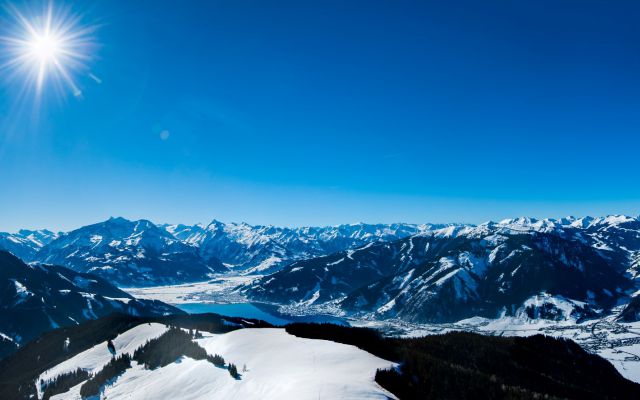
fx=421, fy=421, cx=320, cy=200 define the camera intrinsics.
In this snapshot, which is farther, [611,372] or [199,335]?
[611,372]

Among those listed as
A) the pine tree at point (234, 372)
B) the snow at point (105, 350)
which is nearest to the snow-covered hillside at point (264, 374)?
the pine tree at point (234, 372)

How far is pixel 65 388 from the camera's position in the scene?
324ft

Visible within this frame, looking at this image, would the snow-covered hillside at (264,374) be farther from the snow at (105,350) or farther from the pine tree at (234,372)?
the snow at (105,350)

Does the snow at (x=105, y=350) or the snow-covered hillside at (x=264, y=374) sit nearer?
the snow-covered hillside at (x=264, y=374)

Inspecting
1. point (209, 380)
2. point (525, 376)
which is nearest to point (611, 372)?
point (525, 376)

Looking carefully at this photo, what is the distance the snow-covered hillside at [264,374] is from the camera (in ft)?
139

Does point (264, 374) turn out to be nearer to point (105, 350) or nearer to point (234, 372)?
point (234, 372)

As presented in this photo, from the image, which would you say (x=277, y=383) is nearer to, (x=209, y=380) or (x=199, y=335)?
(x=209, y=380)

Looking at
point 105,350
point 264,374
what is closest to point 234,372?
point 264,374

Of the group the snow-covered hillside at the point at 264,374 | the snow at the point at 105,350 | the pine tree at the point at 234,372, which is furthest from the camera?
the snow at the point at 105,350

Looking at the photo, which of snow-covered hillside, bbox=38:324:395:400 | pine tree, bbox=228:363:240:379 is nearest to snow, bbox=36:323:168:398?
snow-covered hillside, bbox=38:324:395:400

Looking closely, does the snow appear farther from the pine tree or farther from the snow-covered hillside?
the pine tree

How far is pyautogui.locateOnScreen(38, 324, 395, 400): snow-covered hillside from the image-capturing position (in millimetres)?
42344

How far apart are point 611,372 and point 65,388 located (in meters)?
171
